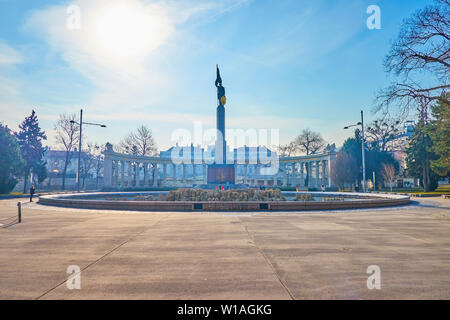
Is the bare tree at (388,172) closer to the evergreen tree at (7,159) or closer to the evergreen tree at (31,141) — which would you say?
the evergreen tree at (7,159)

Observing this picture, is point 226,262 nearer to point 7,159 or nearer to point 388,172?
point 7,159

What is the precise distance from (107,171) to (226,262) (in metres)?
51.6

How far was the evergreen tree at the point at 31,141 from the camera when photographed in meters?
54.8

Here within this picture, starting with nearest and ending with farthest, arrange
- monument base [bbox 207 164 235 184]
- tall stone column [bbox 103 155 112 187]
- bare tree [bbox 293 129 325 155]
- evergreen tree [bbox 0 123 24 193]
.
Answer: evergreen tree [bbox 0 123 24 193]
monument base [bbox 207 164 235 184]
tall stone column [bbox 103 155 112 187]
bare tree [bbox 293 129 325 155]

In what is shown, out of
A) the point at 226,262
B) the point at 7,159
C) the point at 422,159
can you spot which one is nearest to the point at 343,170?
the point at 422,159

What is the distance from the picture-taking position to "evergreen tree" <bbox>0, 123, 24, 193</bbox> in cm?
3803

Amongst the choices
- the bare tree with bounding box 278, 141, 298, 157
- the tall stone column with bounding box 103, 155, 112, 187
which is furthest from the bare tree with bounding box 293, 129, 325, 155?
the tall stone column with bounding box 103, 155, 112, 187

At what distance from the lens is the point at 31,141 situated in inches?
2219

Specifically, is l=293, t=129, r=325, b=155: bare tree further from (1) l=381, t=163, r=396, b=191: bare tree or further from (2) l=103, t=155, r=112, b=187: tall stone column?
(2) l=103, t=155, r=112, b=187: tall stone column

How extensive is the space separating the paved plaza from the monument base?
29684 mm

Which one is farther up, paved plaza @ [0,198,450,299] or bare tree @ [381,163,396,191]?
bare tree @ [381,163,396,191]

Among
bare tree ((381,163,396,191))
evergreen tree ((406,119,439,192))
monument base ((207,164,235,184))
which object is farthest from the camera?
bare tree ((381,163,396,191))

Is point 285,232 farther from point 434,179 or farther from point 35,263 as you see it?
point 434,179

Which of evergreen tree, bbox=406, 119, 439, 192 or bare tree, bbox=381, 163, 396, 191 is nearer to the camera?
evergreen tree, bbox=406, 119, 439, 192
